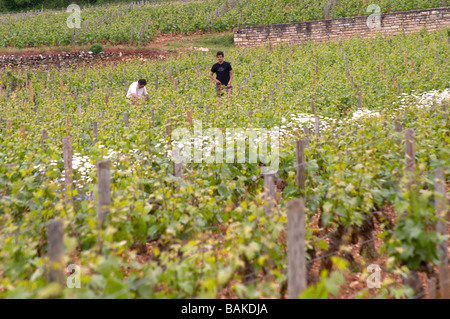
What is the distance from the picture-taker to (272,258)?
3654mm

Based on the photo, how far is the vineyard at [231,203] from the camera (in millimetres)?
3057

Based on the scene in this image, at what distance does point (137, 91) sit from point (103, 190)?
6.81 m

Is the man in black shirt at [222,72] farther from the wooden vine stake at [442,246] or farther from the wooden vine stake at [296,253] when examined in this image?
the wooden vine stake at [296,253]

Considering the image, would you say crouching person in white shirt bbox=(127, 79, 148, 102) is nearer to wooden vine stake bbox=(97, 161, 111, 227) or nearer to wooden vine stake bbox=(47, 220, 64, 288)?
wooden vine stake bbox=(97, 161, 111, 227)

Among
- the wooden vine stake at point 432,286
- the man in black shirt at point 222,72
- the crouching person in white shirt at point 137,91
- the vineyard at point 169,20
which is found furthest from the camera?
the vineyard at point 169,20

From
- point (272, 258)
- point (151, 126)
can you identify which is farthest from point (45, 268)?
point (151, 126)

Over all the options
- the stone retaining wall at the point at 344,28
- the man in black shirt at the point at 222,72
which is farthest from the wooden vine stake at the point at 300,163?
the stone retaining wall at the point at 344,28

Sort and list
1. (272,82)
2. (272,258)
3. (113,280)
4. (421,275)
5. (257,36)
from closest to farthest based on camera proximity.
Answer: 1. (113,280)
2. (272,258)
3. (421,275)
4. (272,82)
5. (257,36)

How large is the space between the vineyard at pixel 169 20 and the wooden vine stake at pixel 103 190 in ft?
77.9

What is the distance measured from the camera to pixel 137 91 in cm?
1003

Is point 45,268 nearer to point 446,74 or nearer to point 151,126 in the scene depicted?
point 151,126

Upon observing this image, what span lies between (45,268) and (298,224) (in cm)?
180

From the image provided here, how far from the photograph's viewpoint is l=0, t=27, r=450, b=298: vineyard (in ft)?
10.0

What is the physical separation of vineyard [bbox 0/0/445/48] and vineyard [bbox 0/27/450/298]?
17161mm
